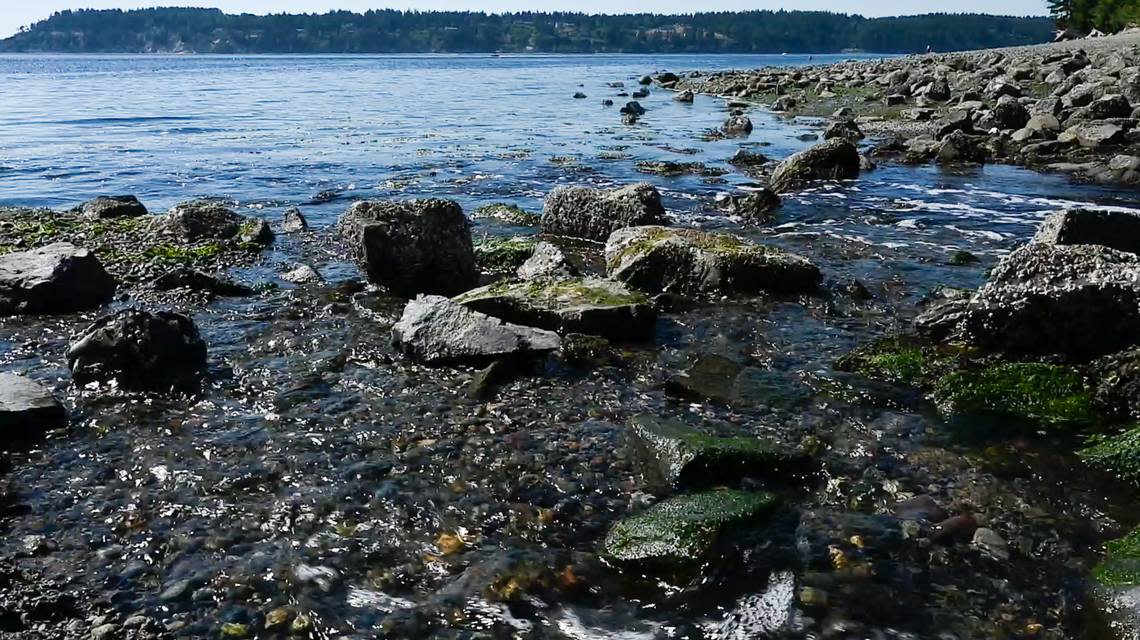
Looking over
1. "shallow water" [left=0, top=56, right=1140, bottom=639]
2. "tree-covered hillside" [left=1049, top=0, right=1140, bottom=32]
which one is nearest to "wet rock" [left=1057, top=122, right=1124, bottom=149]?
"shallow water" [left=0, top=56, right=1140, bottom=639]

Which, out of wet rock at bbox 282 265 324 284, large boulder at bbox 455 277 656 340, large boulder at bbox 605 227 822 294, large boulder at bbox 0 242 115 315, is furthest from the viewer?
A: wet rock at bbox 282 265 324 284

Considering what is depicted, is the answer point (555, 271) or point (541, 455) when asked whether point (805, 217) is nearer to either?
point (555, 271)

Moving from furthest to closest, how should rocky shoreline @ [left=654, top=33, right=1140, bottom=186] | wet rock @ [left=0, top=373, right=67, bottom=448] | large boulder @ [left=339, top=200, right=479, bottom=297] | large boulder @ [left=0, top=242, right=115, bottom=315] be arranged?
rocky shoreline @ [left=654, top=33, right=1140, bottom=186]
large boulder @ [left=339, top=200, right=479, bottom=297]
large boulder @ [left=0, top=242, right=115, bottom=315]
wet rock @ [left=0, top=373, right=67, bottom=448]

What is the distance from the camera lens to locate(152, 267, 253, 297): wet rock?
10688 millimetres

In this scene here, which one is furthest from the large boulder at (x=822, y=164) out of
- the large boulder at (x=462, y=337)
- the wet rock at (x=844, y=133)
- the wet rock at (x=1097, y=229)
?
the large boulder at (x=462, y=337)

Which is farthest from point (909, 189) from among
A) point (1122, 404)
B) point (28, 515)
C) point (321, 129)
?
point (321, 129)

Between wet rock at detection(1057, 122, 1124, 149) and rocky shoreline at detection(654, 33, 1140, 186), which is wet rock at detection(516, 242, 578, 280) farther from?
wet rock at detection(1057, 122, 1124, 149)

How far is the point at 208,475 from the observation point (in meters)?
6.06

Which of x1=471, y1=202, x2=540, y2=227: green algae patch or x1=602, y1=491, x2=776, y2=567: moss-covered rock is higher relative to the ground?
x1=471, y1=202, x2=540, y2=227: green algae patch

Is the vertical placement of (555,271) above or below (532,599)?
above

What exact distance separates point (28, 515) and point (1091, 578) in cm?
657

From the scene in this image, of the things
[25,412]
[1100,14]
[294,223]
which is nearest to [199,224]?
[294,223]

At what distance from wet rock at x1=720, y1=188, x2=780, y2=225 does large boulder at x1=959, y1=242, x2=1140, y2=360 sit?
282 inches

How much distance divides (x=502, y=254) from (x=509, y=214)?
3583 mm
